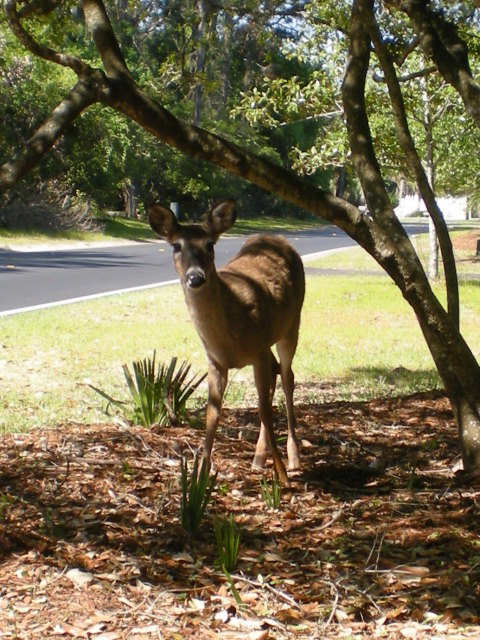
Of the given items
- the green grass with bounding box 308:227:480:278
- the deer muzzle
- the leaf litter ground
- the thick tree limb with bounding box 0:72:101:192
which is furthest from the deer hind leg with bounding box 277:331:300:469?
the green grass with bounding box 308:227:480:278

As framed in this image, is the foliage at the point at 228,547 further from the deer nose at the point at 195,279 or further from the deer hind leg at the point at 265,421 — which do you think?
the deer nose at the point at 195,279

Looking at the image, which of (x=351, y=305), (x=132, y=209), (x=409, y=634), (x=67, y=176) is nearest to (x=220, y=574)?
(x=409, y=634)

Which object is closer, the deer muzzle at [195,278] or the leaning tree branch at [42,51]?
the leaning tree branch at [42,51]

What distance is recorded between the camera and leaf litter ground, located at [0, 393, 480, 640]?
13.3 ft

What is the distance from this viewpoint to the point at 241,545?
4773 millimetres

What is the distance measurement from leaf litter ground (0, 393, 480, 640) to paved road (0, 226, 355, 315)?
8634 mm

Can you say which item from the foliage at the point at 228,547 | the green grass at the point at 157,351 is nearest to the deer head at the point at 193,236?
the foliage at the point at 228,547

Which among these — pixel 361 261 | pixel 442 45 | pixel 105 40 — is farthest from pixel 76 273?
pixel 105 40

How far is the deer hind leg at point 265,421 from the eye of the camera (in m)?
5.77

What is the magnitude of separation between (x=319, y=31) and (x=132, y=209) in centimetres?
3372

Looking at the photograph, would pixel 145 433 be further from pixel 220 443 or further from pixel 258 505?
pixel 258 505

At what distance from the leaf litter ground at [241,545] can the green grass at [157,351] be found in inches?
76.8

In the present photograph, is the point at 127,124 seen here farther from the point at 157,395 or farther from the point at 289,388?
the point at 289,388

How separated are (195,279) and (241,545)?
5.44 feet
